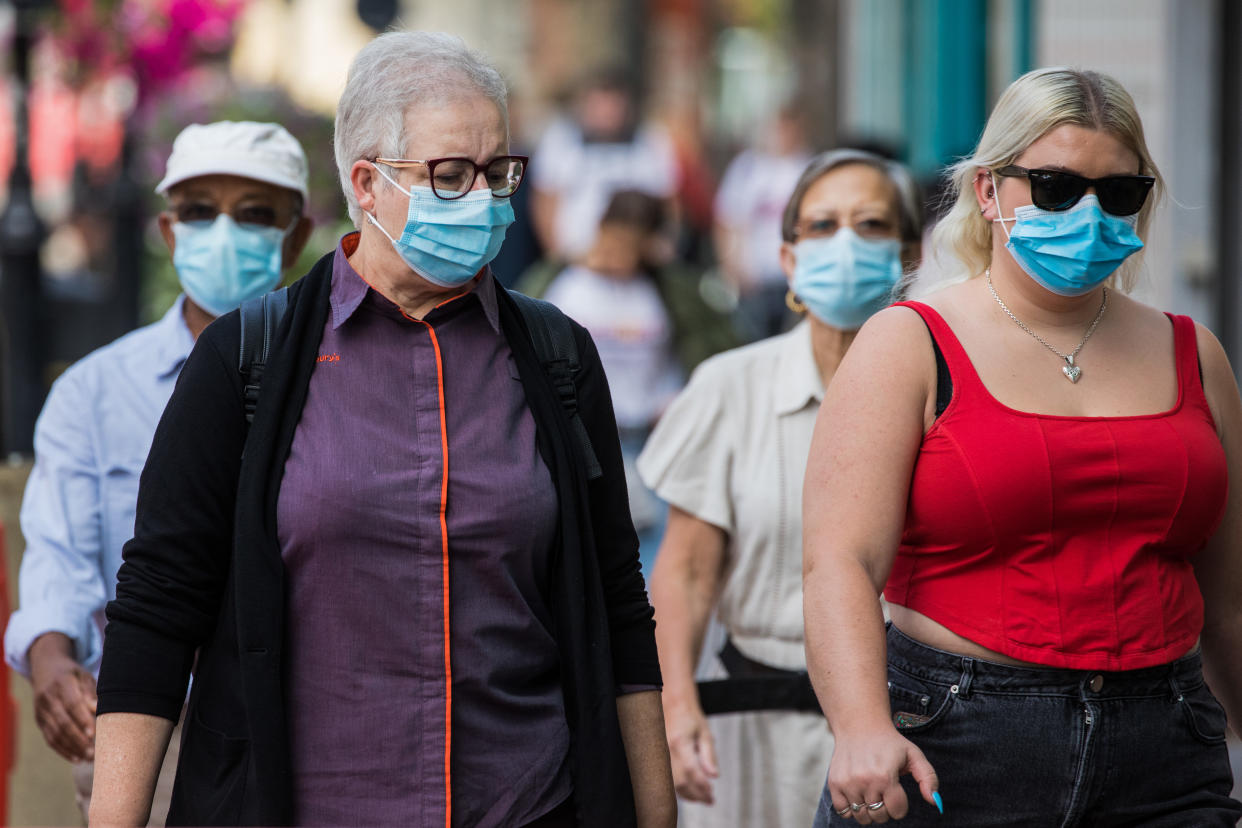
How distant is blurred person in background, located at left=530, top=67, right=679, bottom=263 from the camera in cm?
1256

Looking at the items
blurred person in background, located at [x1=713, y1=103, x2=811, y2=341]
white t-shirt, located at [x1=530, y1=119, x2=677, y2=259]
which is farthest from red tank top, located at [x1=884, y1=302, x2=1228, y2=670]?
blurred person in background, located at [x1=713, y1=103, x2=811, y2=341]

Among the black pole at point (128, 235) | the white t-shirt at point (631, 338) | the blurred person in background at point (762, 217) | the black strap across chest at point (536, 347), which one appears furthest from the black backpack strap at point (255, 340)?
the blurred person in background at point (762, 217)

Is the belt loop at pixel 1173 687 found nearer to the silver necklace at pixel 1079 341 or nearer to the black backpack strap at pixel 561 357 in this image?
the silver necklace at pixel 1079 341

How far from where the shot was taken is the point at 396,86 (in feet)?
10.0

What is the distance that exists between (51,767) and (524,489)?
296 cm

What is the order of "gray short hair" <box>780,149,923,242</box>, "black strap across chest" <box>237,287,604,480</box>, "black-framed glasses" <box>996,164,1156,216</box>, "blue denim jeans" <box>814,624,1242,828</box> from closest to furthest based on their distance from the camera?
"black strap across chest" <box>237,287,604,480</box> < "blue denim jeans" <box>814,624,1242,828</box> < "black-framed glasses" <box>996,164,1156,216</box> < "gray short hair" <box>780,149,923,242</box>

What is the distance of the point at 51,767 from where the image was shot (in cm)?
533

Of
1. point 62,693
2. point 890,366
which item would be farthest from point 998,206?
point 62,693

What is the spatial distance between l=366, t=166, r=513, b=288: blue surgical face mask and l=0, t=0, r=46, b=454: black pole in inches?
248

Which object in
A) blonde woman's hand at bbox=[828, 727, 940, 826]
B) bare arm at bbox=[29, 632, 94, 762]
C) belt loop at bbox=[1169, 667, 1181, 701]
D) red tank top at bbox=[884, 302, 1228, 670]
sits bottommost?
bare arm at bbox=[29, 632, 94, 762]

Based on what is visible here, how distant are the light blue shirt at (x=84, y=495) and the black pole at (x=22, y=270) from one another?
5.00m

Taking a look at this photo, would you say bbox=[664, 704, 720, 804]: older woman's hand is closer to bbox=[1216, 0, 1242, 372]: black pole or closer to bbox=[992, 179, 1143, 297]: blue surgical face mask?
bbox=[992, 179, 1143, 297]: blue surgical face mask

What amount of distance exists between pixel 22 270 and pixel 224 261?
5.59m

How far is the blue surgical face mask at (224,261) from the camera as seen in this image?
4.26m
